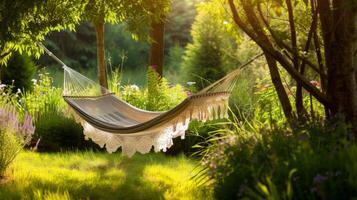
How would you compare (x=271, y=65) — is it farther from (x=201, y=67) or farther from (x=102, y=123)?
(x=201, y=67)

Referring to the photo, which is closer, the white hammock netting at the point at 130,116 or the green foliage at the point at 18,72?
the white hammock netting at the point at 130,116

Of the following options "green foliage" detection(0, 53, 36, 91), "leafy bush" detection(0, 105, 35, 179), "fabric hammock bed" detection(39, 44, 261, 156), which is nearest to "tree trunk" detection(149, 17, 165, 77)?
"green foliage" detection(0, 53, 36, 91)

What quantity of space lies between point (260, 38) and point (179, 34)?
16.8m

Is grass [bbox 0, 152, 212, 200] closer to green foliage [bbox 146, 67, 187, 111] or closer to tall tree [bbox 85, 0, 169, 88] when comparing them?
green foliage [bbox 146, 67, 187, 111]

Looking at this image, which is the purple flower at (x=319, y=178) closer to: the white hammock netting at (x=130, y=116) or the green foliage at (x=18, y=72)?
the white hammock netting at (x=130, y=116)

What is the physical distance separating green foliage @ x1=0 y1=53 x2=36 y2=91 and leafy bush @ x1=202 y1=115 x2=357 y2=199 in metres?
6.08

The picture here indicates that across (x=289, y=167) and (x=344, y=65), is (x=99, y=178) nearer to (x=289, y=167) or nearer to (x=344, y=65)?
(x=344, y=65)

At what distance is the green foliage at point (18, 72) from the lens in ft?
27.7

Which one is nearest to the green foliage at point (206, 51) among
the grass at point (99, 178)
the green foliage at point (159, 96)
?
the green foliage at point (159, 96)

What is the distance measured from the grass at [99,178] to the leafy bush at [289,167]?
2.10ft

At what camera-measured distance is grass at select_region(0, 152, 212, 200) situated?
11.7 ft

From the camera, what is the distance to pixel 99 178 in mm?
4086

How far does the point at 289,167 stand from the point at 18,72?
6.93m

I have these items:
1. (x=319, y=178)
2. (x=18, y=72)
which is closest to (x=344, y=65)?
(x=319, y=178)
